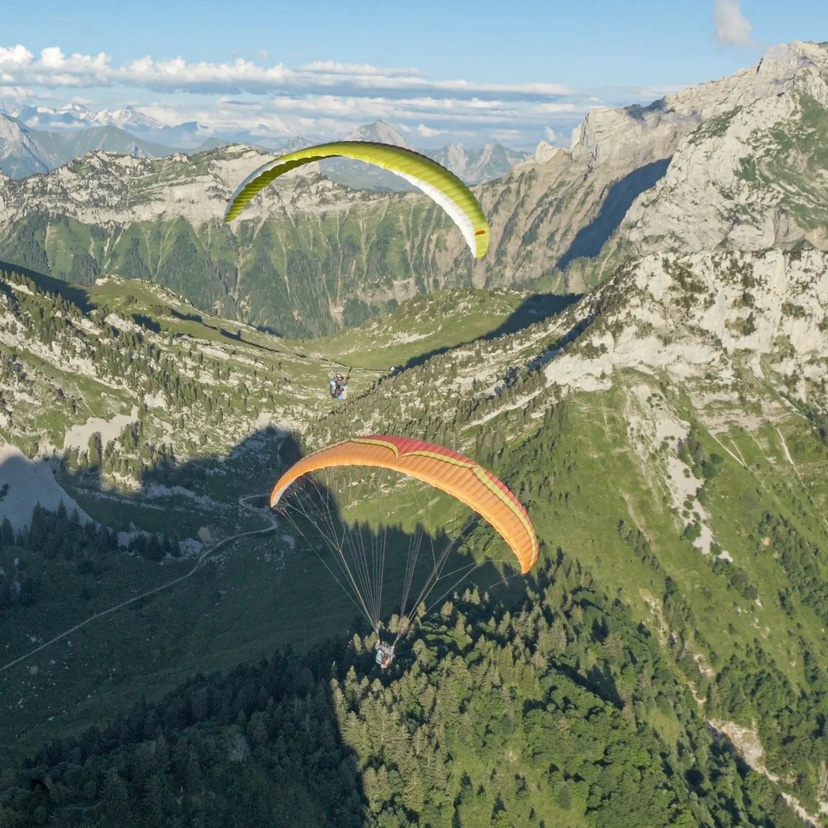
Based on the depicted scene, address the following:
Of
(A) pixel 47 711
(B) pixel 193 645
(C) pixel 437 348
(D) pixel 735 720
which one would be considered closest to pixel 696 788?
(D) pixel 735 720

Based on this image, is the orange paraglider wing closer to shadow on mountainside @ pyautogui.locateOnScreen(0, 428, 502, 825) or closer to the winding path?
shadow on mountainside @ pyautogui.locateOnScreen(0, 428, 502, 825)

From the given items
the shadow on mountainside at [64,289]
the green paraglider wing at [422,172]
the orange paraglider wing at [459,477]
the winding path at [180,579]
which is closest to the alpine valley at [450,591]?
the winding path at [180,579]

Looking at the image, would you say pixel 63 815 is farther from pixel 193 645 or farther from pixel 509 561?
pixel 509 561

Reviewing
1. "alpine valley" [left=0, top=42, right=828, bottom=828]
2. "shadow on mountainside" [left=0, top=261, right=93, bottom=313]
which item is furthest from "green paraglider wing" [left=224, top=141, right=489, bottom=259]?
"shadow on mountainside" [left=0, top=261, right=93, bottom=313]

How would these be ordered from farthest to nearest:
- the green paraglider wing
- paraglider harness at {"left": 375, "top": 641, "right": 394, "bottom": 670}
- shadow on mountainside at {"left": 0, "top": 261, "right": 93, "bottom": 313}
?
shadow on mountainside at {"left": 0, "top": 261, "right": 93, "bottom": 313} < paraglider harness at {"left": 375, "top": 641, "right": 394, "bottom": 670} < the green paraglider wing

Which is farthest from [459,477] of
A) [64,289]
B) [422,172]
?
[64,289]

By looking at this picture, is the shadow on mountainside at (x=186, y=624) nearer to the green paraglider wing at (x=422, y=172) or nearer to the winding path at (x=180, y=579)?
the winding path at (x=180, y=579)
